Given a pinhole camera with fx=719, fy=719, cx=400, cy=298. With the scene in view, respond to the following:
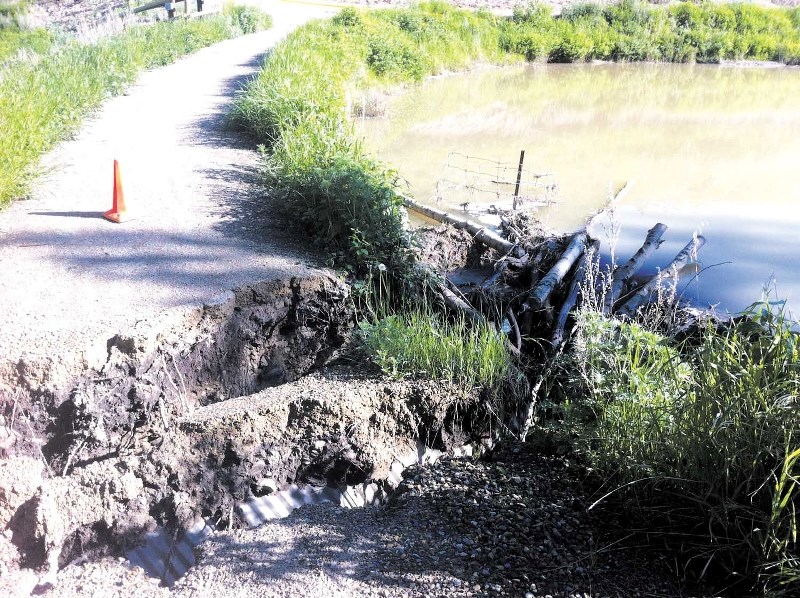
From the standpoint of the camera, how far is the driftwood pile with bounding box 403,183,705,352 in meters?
6.08

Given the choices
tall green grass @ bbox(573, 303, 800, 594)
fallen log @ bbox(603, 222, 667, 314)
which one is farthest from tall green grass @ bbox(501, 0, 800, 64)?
tall green grass @ bbox(573, 303, 800, 594)

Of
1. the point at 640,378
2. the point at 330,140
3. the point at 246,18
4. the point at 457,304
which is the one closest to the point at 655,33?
the point at 246,18

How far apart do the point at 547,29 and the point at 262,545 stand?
26.8 m

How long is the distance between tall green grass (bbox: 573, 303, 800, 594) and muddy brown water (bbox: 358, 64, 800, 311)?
386 cm

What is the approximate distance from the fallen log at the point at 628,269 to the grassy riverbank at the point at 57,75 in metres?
5.66

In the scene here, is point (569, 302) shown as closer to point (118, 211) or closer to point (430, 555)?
point (430, 555)

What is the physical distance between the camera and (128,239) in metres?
6.35

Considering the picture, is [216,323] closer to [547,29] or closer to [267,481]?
[267,481]

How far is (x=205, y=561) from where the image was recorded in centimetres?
376

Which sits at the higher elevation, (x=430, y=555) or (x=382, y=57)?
(x=382, y=57)

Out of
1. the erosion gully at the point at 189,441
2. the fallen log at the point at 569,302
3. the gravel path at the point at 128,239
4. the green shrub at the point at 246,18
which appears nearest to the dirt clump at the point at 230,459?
the erosion gully at the point at 189,441

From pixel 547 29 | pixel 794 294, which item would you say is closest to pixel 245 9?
pixel 547 29

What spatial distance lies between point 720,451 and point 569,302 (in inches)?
113

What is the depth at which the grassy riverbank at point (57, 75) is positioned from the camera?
7555mm
